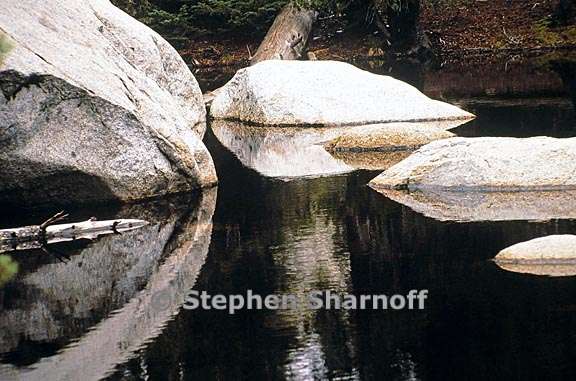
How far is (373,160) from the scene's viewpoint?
55.2ft

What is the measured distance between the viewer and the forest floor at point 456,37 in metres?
32.5

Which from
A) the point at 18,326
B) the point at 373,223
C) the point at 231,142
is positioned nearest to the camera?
the point at 18,326

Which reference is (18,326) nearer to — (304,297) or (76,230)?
(304,297)

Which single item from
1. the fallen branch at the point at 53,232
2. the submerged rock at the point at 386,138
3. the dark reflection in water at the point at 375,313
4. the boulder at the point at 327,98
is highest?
the boulder at the point at 327,98

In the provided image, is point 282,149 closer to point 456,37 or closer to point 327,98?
point 327,98

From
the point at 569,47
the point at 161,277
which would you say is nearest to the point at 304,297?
the point at 161,277

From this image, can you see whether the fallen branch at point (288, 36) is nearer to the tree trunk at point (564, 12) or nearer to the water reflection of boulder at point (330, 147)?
the tree trunk at point (564, 12)

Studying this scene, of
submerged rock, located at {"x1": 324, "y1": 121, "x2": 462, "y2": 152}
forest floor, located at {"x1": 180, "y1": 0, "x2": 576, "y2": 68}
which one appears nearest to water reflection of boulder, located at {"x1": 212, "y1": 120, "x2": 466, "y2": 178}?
submerged rock, located at {"x1": 324, "y1": 121, "x2": 462, "y2": 152}

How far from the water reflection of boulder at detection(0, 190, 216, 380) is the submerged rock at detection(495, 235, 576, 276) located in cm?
294

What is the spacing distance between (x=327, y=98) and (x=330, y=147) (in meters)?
3.64

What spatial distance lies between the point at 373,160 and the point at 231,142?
412cm

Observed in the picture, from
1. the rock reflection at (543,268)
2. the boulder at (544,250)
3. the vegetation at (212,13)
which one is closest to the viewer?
the rock reflection at (543,268)

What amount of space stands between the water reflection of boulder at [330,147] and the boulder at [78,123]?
182cm

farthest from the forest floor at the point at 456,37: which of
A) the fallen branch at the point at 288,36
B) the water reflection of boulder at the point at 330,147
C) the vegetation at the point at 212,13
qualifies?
the water reflection of boulder at the point at 330,147
